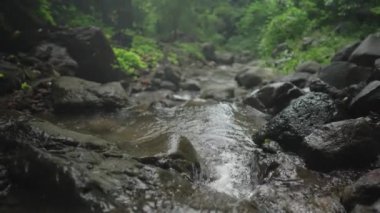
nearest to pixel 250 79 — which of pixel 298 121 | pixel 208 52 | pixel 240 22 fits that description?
pixel 298 121

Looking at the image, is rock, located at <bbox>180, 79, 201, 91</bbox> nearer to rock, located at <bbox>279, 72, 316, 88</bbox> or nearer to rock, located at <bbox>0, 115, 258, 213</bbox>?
rock, located at <bbox>279, 72, 316, 88</bbox>

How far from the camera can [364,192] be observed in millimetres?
4629

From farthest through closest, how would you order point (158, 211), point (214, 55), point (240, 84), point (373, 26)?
point (214, 55)
point (240, 84)
point (373, 26)
point (158, 211)

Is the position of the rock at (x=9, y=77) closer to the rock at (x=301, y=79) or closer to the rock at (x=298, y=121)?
the rock at (x=298, y=121)

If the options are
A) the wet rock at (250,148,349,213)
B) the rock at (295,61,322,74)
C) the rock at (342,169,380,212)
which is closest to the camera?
the rock at (342,169,380,212)

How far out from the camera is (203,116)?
9.73 meters

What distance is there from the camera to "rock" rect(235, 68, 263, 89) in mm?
13539

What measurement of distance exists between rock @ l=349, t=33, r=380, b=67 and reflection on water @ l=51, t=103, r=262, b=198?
11.0 ft

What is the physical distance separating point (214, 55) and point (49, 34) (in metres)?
13.0

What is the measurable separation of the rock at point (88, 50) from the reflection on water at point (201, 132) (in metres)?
3.09

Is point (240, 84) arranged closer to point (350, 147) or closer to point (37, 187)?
point (350, 147)

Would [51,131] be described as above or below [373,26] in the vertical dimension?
below

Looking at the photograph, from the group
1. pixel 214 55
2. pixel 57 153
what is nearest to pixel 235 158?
pixel 57 153

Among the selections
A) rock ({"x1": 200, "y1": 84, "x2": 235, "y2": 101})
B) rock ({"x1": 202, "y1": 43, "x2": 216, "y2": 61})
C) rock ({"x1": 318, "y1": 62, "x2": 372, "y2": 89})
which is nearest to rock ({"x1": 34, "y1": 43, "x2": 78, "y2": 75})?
rock ({"x1": 200, "y1": 84, "x2": 235, "y2": 101})
